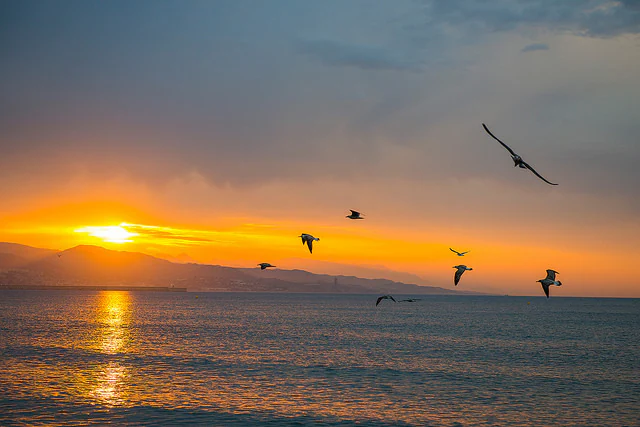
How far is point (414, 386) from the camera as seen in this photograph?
55.2 meters

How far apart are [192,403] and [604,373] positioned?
4507 cm

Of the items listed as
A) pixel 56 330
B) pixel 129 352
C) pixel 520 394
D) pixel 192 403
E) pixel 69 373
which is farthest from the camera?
pixel 56 330

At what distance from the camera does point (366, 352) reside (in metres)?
82.9

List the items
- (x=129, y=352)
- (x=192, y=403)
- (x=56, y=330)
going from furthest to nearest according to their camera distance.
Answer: (x=56, y=330)
(x=129, y=352)
(x=192, y=403)

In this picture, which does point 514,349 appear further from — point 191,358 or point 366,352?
point 191,358

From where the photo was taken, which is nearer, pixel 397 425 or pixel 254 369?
pixel 397 425

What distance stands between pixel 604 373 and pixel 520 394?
1981 centimetres

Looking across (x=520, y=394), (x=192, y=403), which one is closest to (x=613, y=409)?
(x=520, y=394)

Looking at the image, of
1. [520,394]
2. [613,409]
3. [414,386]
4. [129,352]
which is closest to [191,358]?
[129,352]

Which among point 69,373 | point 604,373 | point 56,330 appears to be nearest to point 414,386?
point 604,373

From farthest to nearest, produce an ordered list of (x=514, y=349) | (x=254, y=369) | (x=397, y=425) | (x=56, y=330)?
(x=56, y=330)
(x=514, y=349)
(x=254, y=369)
(x=397, y=425)

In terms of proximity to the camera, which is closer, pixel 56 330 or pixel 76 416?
pixel 76 416

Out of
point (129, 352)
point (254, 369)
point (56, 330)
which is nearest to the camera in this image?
point (254, 369)

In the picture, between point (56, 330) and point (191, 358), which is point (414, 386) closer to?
point (191, 358)
